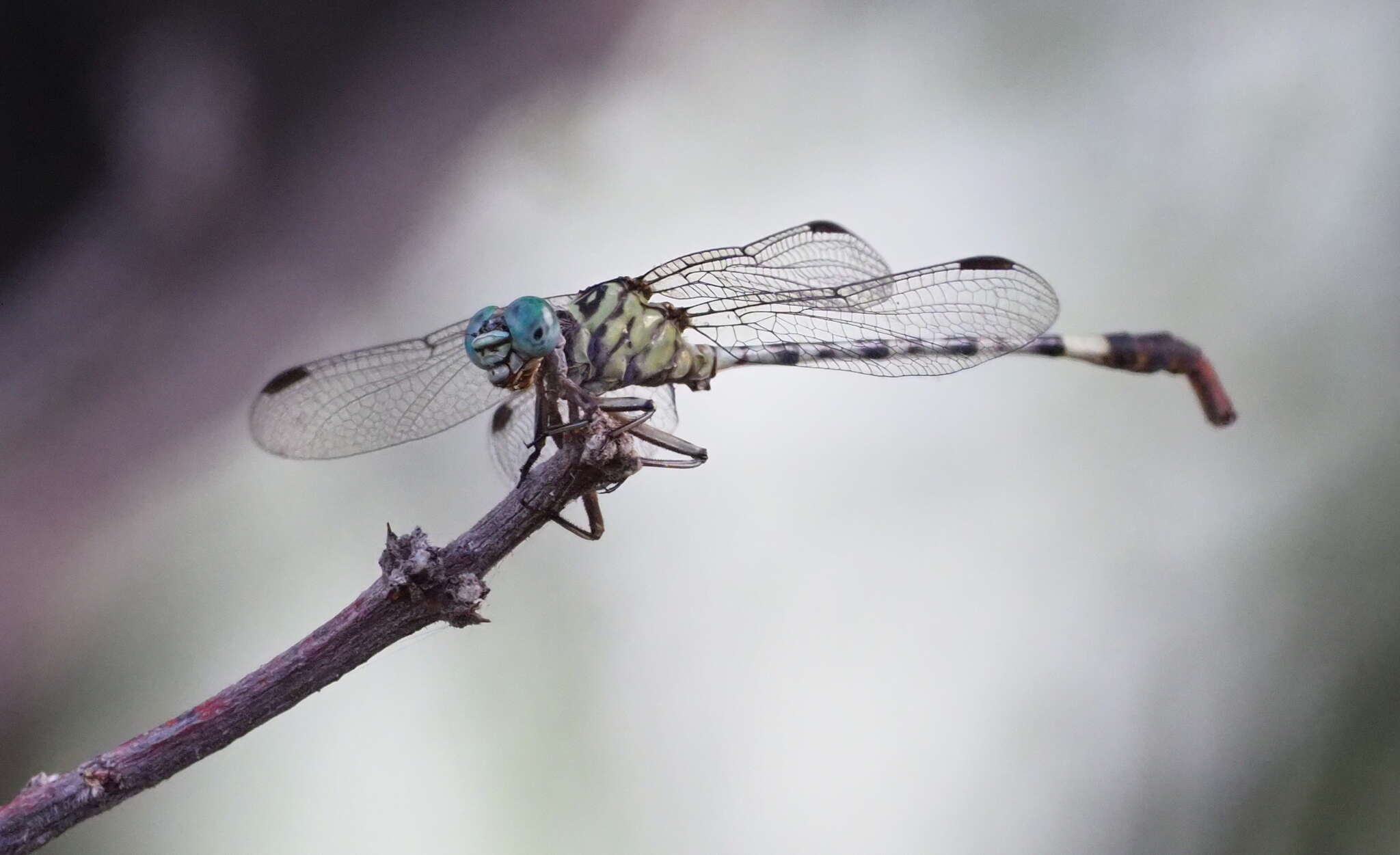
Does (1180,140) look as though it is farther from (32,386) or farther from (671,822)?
(32,386)

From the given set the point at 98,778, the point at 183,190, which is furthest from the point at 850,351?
the point at 183,190

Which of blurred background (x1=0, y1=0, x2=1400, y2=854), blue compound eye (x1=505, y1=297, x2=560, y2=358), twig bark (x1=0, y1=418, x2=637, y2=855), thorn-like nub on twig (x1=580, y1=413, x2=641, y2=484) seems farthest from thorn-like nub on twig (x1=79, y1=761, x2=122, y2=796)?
blurred background (x1=0, y1=0, x2=1400, y2=854)

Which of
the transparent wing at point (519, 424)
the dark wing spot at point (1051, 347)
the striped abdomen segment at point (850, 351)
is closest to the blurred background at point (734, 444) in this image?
the dark wing spot at point (1051, 347)

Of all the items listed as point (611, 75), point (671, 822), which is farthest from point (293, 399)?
point (611, 75)

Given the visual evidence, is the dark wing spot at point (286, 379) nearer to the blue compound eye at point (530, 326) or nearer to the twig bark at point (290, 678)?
the blue compound eye at point (530, 326)

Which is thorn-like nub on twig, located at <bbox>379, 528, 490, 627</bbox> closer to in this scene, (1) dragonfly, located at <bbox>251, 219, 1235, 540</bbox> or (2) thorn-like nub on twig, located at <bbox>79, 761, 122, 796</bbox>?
(2) thorn-like nub on twig, located at <bbox>79, 761, 122, 796</bbox>

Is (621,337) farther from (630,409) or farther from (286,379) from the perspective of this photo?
(286,379)
